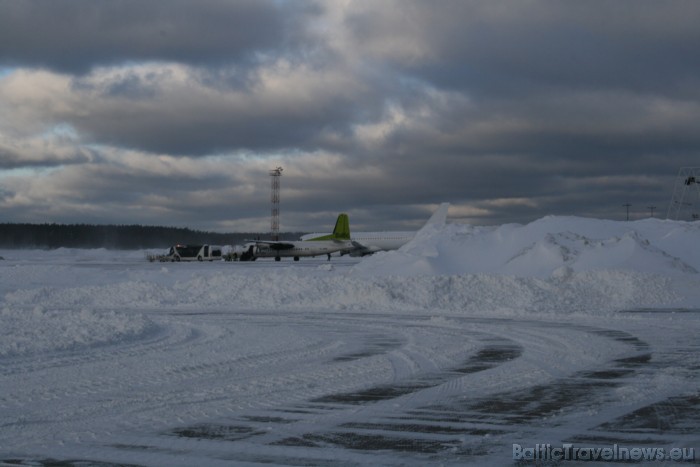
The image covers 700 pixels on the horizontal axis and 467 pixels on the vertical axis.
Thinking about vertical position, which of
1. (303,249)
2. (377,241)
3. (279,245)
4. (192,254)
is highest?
(377,241)

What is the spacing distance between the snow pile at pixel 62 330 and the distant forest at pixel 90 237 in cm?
14738

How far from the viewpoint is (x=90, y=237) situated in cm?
17838

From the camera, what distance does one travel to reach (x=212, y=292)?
3120 centimetres

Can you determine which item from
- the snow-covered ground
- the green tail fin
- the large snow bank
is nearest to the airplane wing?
the green tail fin

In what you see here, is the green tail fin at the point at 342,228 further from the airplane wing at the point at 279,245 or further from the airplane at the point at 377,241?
the airplane wing at the point at 279,245

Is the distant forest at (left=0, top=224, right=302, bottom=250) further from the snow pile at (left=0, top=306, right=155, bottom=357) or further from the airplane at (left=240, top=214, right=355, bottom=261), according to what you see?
the snow pile at (left=0, top=306, right=155, bottom=357)

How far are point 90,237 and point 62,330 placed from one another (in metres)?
171

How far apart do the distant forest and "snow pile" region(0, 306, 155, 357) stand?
147m

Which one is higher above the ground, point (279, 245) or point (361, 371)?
point (279, 245)

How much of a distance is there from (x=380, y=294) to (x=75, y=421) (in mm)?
20405

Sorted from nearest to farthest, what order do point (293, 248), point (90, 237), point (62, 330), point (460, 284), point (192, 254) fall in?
point (62, 330) → point (460, 284) → point (192, 254) → point (293, 248) → point (90, 237)

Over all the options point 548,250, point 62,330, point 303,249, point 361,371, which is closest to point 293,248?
point 303,249

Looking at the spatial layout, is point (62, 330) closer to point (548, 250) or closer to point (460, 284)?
point (460, 284)

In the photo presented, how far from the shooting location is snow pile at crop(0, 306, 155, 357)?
14137 millimetres
